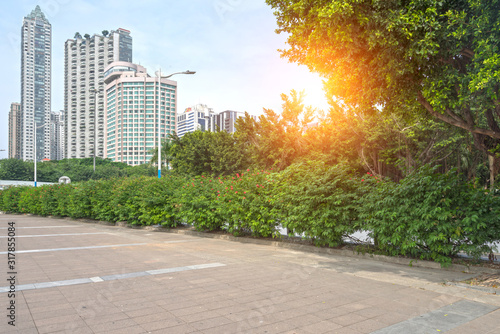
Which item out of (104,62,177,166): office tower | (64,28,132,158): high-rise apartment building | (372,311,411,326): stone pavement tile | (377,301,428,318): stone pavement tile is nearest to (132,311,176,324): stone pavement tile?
(372,311,411,326): stone pavement tile

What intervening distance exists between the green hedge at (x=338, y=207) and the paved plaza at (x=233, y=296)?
24.8 inches

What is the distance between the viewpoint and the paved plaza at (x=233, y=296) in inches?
155

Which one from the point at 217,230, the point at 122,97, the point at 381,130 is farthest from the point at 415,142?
the point at 122,97

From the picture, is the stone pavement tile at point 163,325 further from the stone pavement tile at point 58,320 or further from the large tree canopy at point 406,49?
the large tree canopy at point 406,49

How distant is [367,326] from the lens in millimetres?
3961

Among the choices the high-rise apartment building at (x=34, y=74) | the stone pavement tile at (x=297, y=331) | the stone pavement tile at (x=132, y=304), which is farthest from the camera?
the high-rise apartment building at (x=34, y=74)

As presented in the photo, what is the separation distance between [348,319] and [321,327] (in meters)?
0.46

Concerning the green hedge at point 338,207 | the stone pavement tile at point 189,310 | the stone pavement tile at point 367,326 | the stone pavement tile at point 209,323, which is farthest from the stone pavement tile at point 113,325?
the green hedge at point 338,207

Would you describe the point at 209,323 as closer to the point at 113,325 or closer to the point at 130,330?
the point at 130,330

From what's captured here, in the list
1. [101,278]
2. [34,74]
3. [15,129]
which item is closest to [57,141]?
[15,129]

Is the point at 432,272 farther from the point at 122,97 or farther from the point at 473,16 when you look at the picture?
the point at 122,97

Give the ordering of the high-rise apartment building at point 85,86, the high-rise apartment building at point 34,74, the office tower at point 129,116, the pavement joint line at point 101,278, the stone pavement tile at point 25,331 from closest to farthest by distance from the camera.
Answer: the stone pavement tile at point 25,331 → the pavement joint line at point 101,278 → the high-rise apartment building at point 34,74 → the office tower at point 129,116 → the high-rise apartment building at point 85,86

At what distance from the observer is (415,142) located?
82.8ft

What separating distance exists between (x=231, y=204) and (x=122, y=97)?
408ft
